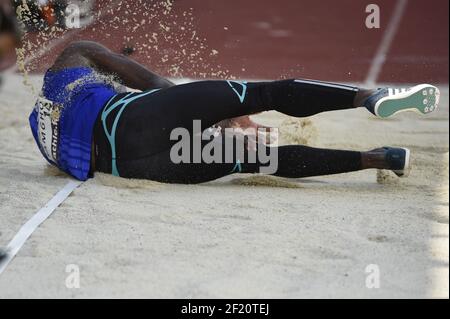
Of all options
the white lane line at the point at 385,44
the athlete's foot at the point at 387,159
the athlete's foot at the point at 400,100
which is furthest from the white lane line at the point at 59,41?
the athlete's foot at the point at 400,100

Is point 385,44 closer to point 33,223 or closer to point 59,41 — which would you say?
point 59,41

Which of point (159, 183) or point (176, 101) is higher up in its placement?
point (176, 101)

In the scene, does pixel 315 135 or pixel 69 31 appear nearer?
pixel 315 135

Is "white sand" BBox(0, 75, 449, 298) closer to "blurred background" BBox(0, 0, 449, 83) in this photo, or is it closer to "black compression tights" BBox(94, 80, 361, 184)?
"black compression tights" BBox(94, 80, 361, 184)

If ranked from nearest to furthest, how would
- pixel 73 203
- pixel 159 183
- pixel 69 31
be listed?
pixel 73 203 < pixel 159 183 < pixel 69 31

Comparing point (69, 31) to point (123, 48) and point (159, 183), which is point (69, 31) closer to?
point (123, 48)

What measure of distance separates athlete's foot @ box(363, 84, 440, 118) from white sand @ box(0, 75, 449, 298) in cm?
36

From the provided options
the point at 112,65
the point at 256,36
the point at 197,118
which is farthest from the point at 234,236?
the point at 256,36

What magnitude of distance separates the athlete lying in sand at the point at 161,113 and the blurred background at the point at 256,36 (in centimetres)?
86

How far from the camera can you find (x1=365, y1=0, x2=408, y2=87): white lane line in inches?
242

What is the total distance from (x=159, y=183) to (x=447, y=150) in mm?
1553

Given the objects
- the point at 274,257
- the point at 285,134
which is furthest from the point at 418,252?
the point at 285,134

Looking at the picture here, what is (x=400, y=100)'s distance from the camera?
323 centimetres

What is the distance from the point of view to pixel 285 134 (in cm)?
428
